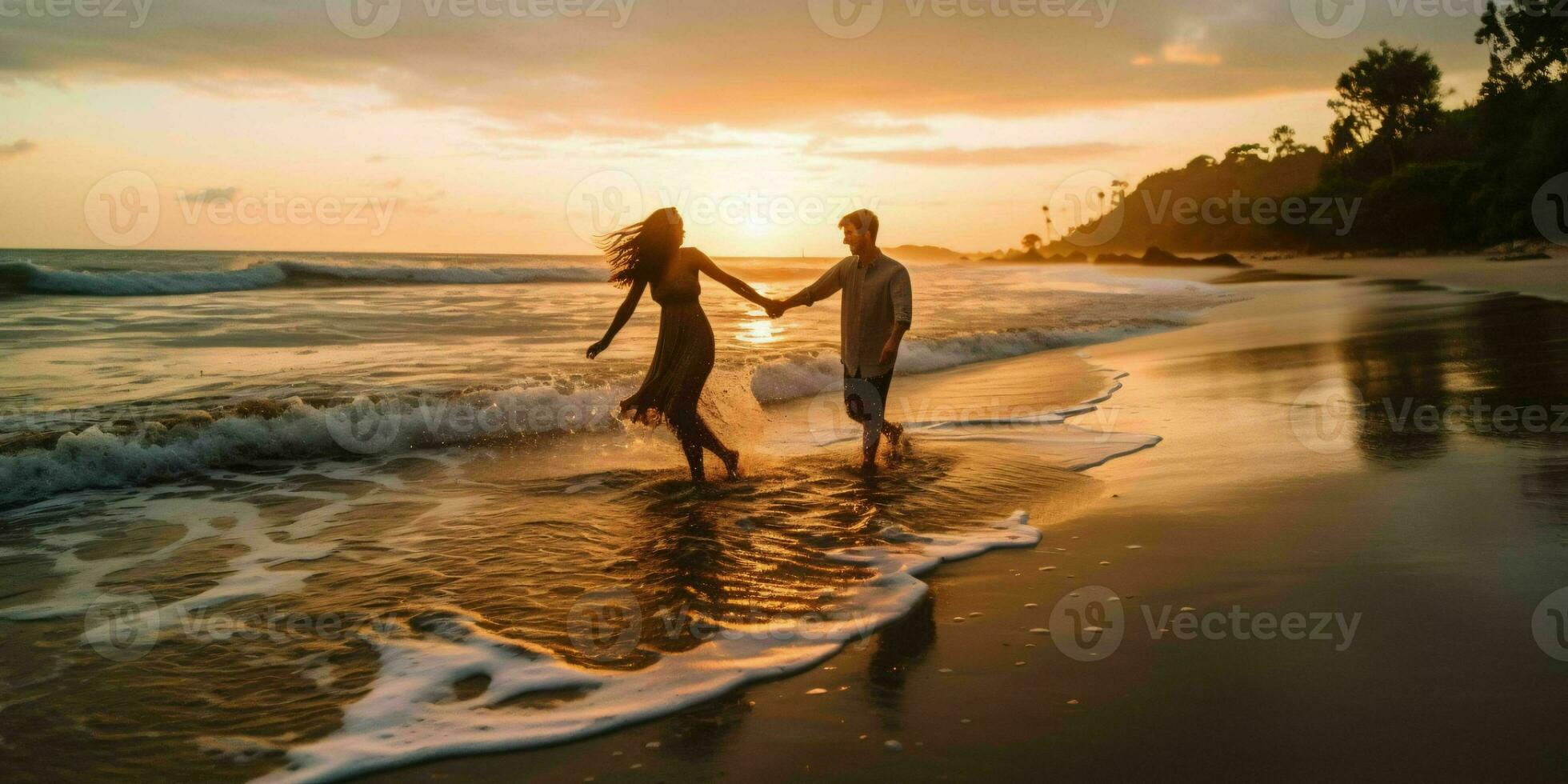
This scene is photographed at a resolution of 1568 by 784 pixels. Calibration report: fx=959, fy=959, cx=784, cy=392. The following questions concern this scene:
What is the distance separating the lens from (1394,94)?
2530 inches

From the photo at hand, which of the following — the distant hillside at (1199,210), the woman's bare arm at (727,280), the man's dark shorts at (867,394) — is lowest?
the man's dark shorts at (867,394)

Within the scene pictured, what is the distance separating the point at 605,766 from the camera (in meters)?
3.04

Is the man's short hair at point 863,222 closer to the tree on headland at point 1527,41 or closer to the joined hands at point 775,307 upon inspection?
the joined hands at point 775,307

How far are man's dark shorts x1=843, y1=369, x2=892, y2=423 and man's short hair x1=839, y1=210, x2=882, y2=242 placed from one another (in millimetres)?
1061

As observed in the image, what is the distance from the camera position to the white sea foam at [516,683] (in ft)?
10.6

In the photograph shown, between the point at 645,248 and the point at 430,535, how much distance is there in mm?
2372

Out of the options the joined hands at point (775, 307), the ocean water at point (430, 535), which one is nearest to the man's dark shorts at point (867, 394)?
the ocean water at point (430, 535)

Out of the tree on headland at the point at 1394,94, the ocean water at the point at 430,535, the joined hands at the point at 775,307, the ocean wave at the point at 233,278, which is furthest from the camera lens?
the tree on headland at the point at 1394,94

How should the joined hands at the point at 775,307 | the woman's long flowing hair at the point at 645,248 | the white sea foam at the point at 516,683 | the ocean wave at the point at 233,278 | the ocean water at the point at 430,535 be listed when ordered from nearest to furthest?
the white sea foam at the point at 516,683 < the ocean water at the point at 430,535 < the woman's long flowing hair at the point at 645,248 < the joined hands at the point at 775,307 < the ocean wave at the point at 233,278

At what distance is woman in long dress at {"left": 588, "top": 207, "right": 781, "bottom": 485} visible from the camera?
6.70m

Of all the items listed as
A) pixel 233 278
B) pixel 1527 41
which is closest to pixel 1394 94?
pixel 1527 41

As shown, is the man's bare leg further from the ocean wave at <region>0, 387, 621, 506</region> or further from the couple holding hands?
the ocean wave at <region>0, 387, 621, 506</region>

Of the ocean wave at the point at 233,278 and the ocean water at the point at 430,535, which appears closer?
the ocean water at the point at 430,535

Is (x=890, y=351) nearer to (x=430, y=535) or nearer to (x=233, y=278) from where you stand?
(x=430, y=535)
